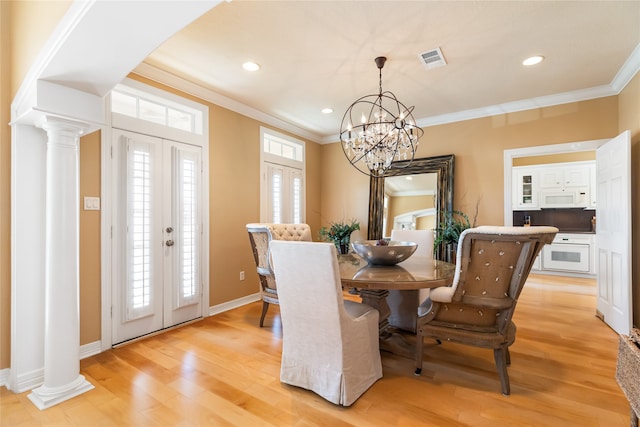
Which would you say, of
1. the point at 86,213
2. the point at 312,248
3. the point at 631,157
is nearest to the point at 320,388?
the point at 312,248

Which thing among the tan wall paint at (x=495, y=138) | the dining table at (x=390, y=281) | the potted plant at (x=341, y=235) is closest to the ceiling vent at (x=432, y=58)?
the tan wall paint at (x=495, y=138)

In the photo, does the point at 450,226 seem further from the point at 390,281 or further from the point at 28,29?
the point at 28,29

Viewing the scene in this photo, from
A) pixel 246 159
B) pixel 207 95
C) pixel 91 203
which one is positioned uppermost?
pixel 207 95

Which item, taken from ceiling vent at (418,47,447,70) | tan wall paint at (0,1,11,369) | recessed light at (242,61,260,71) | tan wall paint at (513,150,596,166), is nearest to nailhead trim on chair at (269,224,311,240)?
recessed light at (242,61,260,71)

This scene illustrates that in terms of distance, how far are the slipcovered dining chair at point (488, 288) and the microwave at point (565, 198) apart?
5246 millimetres

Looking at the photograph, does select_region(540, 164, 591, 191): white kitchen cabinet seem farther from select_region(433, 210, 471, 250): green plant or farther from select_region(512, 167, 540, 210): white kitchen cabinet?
select_region(433, 210, 471, 250): green plant

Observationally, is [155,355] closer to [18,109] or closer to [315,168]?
[18,109]

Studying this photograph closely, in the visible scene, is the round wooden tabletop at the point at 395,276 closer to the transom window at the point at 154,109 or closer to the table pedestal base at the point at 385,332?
the table pedestal base at the point at 385,332

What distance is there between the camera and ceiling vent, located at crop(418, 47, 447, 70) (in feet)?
8.67

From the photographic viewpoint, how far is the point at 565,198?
5.86 metres

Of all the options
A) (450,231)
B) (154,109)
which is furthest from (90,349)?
(450,231)

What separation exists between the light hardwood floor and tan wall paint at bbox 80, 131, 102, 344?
1.01 feet

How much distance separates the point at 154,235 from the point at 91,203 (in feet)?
1.97

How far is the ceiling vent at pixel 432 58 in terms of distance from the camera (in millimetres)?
2643
